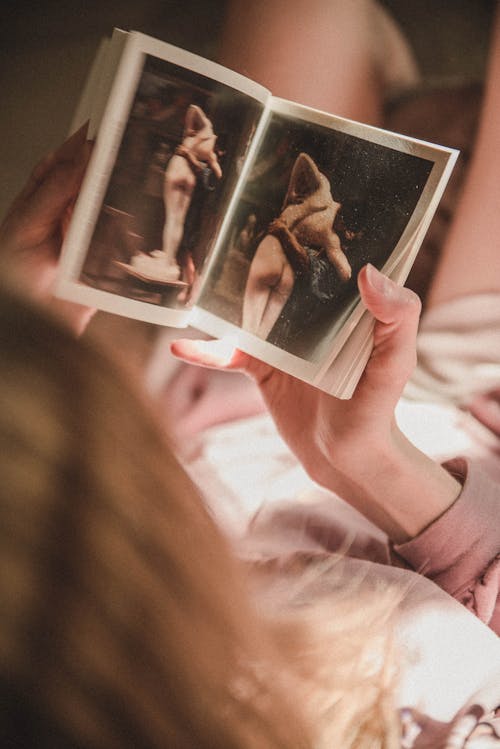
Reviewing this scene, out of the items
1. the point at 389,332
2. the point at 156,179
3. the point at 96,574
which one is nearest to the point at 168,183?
the point at 156,179

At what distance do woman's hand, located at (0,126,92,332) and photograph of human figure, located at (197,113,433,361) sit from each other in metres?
0.17

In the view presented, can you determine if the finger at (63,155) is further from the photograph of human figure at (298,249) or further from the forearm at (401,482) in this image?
→ the forearm at (401,482)

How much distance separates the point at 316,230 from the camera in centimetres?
66

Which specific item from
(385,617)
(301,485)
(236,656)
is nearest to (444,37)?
(301,485)

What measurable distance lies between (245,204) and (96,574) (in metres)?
0.44

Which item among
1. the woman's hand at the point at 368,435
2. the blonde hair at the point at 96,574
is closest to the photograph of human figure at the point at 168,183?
the woman's hand at the point at 368,435

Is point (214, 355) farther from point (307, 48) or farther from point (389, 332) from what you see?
point (307, 48)

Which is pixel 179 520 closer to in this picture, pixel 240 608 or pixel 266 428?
pixel 240 608

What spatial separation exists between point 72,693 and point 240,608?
0.46ft

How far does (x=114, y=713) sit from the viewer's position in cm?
39

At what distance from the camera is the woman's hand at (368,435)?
2.20 feet

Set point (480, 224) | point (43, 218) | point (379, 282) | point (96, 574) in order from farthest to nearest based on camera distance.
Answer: point (480, 224)
point (43, 218)
point (379, 282)
point (96, 574)

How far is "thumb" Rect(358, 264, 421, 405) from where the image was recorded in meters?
0.60

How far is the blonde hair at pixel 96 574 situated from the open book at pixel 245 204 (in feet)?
0.82
